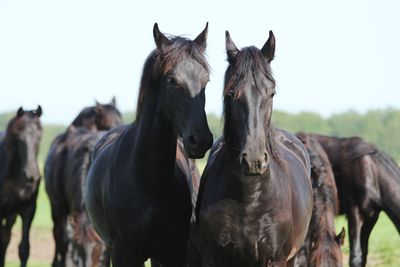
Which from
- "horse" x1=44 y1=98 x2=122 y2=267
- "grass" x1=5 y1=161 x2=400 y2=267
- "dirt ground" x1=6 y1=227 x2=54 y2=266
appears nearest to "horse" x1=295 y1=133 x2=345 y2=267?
"horse" x1=44 y1=98 x2=122 y2=267

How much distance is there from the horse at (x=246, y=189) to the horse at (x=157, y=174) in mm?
304

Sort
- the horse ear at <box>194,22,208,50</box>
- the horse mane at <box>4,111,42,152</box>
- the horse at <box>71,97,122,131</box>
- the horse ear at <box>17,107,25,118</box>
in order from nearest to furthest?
the horse ear at <box>194,22,208,50</box> < the horse mane at <box>4,111,42,152</box> < the horse ear at <box>17,107,25,118</box> < the horse at <box>71,97,122,131</box>

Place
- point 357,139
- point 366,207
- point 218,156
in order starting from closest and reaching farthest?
point 218,156 < point 366,207 < point 357,139

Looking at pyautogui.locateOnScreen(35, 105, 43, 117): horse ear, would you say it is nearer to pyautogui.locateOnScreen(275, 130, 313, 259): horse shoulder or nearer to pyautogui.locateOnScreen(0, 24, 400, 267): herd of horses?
pyautogui.locateOnScreen(0, 24, 400, 267): herd of horses

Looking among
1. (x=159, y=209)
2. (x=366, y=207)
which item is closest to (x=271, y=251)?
(x=159, y=209)

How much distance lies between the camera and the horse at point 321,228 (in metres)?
7.89

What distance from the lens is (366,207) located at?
11.9m

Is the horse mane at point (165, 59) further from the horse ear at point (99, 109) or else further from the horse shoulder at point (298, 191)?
the horse ear at point (99, 109)

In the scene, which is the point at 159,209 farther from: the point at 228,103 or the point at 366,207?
the point at 366,207

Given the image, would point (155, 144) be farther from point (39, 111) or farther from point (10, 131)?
point (39, 111)

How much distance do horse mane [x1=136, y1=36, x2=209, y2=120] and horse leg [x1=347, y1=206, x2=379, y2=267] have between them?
20.3 ft

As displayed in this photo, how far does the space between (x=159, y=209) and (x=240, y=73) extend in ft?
4.13

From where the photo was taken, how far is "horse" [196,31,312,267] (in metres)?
5.37

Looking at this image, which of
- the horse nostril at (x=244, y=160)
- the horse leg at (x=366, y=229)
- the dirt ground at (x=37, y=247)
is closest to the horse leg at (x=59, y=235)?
the dirt ground at (x=37, y=247)
